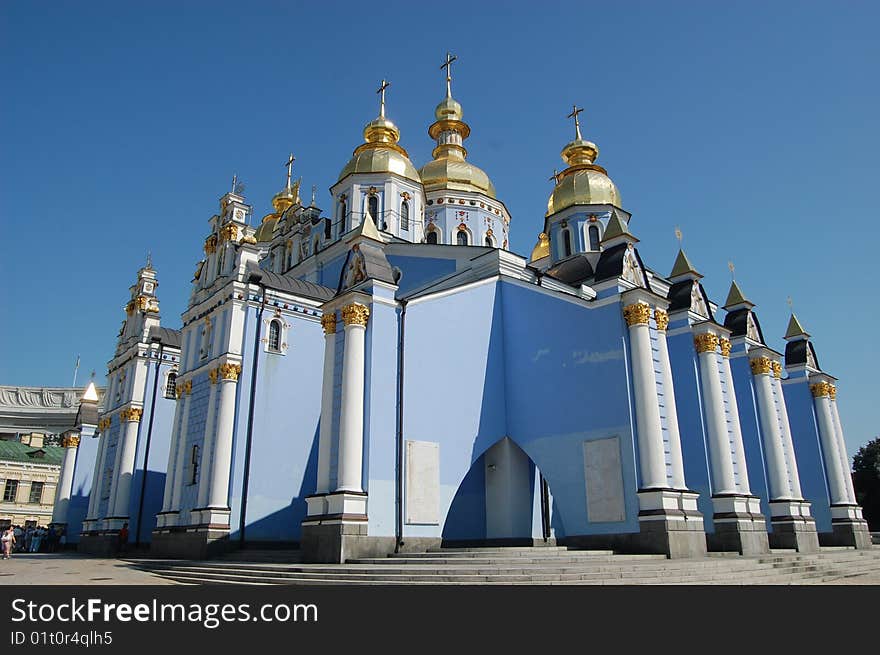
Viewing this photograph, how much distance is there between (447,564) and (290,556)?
4789mm

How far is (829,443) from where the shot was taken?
882 inches

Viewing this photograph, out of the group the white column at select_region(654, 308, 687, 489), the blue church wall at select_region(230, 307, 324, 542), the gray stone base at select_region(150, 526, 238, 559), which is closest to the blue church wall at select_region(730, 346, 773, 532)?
the white column at select_region(654, 308, 687, 489)

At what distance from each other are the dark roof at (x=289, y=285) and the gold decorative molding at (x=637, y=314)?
10238 mm

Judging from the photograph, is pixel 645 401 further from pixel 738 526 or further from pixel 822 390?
pixel 822 390

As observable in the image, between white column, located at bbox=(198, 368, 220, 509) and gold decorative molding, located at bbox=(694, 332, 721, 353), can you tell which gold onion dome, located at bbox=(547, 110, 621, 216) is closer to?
gold decorative molding, located at bbox=(694, 332, 721, 353)

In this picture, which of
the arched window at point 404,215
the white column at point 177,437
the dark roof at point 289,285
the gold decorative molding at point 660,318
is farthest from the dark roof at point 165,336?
the gold decorative molding at point 660,318

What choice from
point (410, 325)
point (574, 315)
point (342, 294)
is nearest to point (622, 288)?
point (574, 315)

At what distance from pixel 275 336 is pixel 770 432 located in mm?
14856

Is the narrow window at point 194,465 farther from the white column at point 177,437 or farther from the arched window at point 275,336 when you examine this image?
the arched window at point 275,336

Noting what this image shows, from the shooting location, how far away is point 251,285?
62.6 feet

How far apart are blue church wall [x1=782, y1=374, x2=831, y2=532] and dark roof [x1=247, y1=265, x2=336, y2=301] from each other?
54.8 ft

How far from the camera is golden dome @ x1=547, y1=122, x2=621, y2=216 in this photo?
25.4m

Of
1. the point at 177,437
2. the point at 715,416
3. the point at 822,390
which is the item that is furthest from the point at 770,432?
the point at 177,437
